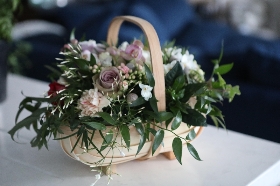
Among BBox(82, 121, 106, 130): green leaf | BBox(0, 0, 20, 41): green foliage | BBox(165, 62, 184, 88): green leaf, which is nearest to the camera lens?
BBox(82, 121, 106, 130): green leaf

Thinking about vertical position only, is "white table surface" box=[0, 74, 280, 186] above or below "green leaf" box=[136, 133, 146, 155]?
below

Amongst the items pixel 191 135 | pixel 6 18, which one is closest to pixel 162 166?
pixel 191 135

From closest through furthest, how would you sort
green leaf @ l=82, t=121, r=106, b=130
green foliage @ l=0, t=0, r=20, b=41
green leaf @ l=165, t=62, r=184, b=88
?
1. green leaf @ l=82, t=121, r=106, b=130
2. green leaf @ l=165, t=62, r=184, b=88
3. green foliage @ l=0, t=0, r=20, b=41

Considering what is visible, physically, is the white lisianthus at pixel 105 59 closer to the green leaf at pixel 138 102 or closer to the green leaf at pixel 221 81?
the green leaf at pixel 138 102

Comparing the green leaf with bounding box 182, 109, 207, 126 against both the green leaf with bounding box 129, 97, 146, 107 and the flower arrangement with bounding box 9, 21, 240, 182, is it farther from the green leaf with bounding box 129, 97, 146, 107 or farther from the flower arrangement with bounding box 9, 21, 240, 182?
the green leaf with bounding box 129, 97, 146, 107

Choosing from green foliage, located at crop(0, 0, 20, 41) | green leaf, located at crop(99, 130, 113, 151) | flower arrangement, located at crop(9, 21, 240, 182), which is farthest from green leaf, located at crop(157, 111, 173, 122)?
green foliage, located at crop(0, 0, 20, 41)

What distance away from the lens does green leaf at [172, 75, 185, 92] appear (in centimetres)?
83

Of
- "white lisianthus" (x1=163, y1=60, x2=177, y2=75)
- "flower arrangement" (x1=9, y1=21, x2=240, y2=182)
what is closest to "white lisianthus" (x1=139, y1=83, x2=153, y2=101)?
"flower arrangement" (x1=9, y1=21, x2=240, y2=182)

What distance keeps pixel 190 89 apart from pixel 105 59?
202 mm

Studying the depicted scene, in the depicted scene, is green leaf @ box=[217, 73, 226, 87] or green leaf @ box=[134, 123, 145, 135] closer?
green leaf @ box=[134, 123, 145, 135]

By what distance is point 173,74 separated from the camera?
855 millimetres

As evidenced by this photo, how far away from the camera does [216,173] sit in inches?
34.9

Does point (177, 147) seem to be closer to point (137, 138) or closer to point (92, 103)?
point (137, 138)

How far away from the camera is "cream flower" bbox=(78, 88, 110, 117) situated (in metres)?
0.77
